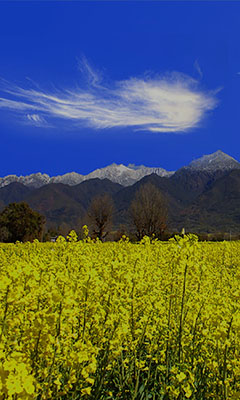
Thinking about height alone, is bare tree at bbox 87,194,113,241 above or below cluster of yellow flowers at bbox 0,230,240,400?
above

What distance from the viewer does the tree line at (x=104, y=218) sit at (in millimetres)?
45594

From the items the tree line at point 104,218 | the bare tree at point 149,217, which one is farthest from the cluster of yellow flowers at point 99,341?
the bare tree at point 149,217

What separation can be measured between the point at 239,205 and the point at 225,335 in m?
200

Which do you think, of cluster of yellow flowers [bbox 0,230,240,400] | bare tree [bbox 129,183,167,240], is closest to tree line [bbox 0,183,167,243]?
bare tree [bbox 129,183,167,240]

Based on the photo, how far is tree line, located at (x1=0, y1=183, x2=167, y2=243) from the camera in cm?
4559

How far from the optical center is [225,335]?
130 inches

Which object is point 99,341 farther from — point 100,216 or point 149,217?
point 100,216

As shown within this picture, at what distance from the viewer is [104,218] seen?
151 feet

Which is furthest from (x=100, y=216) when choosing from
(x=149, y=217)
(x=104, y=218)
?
(x=149, y=217)

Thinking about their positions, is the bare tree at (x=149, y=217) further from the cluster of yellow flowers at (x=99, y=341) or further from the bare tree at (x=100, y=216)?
the cluster of yellow flowers at (x=99, y=341)

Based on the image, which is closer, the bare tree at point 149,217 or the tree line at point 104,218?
the bare tree at point 149,217

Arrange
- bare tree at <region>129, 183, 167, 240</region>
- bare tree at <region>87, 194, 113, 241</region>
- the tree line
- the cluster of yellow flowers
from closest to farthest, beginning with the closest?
the cluster of yellow flowers → bare tree at <region>129, 183, 167, 240</region> → the tree line → bare tree at <region>87, 194, 113, 241</region>

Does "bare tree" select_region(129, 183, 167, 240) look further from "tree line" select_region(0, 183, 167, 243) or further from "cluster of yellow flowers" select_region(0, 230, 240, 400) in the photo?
"cluster of yellow flowers" select_region(0, 230, 240, 400)

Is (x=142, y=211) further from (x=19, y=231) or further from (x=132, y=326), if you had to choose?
(x=132, y=326)
